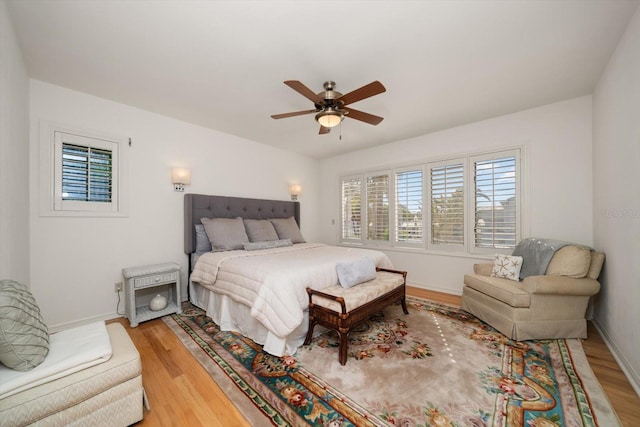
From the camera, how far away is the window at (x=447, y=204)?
373 centimetres

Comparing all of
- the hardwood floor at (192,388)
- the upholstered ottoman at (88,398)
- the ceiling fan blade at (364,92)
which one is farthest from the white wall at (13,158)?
the ceiling fan blade at (364,92)

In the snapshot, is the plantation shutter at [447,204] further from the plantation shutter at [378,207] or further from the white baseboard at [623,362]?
the white baseboard at [623,362]

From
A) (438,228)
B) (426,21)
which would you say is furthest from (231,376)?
(438,228)

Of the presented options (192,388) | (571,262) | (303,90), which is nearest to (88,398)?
(192,388)

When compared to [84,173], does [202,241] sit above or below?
below

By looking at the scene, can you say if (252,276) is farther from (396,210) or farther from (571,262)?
(571,262)

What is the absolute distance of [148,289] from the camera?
3131 millimetres

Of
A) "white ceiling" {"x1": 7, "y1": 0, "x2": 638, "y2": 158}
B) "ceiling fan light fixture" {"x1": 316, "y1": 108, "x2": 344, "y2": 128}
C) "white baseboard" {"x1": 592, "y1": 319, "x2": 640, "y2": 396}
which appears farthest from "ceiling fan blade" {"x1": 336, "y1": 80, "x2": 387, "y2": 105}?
"white baseboard" {"x1": 592, "y1": 319, "x2": 640, "y2": 396}

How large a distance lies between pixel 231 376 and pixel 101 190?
8.52 feet

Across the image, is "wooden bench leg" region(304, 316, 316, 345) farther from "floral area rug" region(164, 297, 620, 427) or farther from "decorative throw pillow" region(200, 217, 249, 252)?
"decorative throw pillow" region(200, 217, 249, 252)

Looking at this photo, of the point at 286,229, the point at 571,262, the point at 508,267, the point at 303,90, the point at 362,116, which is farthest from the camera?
the point at 286,229

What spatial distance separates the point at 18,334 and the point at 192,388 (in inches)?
39.9

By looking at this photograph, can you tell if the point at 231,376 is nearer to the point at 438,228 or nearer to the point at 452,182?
the point at 438,228

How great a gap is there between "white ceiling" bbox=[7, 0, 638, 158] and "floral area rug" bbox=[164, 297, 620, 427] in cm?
255
